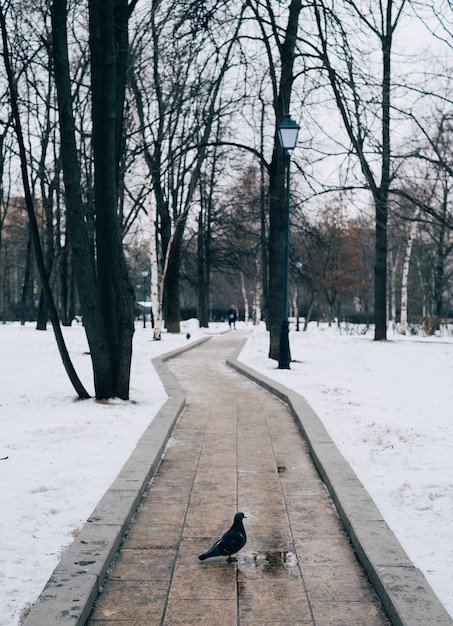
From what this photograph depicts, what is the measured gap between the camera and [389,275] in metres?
59.6

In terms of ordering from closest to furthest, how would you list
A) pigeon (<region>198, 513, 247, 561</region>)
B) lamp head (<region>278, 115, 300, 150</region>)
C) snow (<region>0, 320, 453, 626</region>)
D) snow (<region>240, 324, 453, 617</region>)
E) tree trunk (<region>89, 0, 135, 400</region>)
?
pigeon (<region>198, 513, 247, 561</region>)
snow (<region>0, 320, 453, 626</region>)
snow (<region>240, 324, 453, 617</region>)
tree trunk (<region>89, 0, 135, 400</region>)
lamp head (<region>278, 115, 300, 150</region>)

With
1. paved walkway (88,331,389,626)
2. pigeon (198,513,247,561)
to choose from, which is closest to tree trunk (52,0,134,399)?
paved walkway (88,331,389,626)

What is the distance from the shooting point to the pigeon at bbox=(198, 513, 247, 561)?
4.43 m

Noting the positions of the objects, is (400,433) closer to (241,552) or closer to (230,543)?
(241,552)

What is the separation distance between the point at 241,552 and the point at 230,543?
16.9 inches

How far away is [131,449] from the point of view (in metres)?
7.59

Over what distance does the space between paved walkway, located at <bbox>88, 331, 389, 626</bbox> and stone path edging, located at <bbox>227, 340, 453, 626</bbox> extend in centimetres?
12

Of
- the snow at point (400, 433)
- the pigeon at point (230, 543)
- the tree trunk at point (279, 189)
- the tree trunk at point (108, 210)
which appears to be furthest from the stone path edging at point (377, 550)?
the tree trunk at point (279, 189)

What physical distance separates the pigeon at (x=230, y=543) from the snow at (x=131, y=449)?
1012 mm

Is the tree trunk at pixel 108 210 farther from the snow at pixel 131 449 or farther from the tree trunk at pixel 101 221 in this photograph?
the snow at pixel 131 449

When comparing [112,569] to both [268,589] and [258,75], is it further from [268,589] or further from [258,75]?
→ [258,75]

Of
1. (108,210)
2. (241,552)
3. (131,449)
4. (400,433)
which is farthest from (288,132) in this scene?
(241,552)

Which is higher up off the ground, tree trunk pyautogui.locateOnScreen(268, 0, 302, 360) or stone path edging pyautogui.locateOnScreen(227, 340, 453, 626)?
tree trunk pyautogui.locateOnScreen(268, 0, 302, 360)

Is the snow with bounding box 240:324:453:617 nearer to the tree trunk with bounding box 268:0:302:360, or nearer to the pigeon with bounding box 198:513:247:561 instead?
the pigeon with bounding box 198:513:247:561
